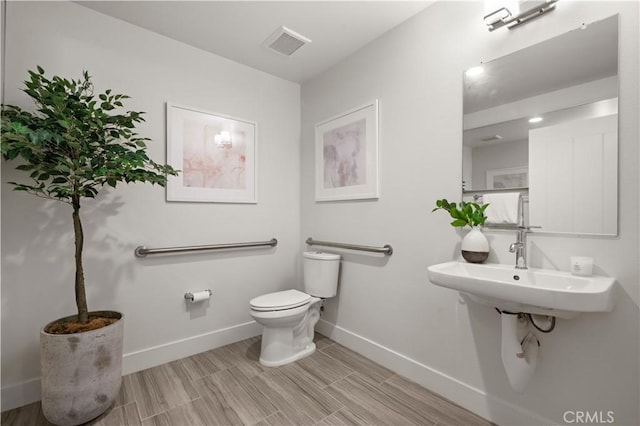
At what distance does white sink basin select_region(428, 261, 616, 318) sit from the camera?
3.29 feet

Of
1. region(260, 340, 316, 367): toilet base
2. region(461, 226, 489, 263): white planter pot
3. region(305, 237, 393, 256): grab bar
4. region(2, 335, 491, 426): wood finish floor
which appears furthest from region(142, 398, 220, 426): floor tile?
region(461, 226, 489, 263): white planter pot

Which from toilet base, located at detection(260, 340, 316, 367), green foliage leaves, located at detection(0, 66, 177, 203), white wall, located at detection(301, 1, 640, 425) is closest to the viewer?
white wall, located at detection(301, 1, 640, 425)

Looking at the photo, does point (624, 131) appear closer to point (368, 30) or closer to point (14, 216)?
point (368, 30)

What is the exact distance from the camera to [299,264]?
9.25ft

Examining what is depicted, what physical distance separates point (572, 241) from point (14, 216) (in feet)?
9.41

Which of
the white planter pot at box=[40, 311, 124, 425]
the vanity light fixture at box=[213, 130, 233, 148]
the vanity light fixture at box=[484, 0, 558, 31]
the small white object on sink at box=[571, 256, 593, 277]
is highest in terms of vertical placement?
the vanity light fixture at box=[484, 0, 558, 31]

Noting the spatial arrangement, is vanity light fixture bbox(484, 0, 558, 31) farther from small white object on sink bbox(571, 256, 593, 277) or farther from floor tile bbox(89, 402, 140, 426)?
floor tile bbox(89, 402, 140, 426)

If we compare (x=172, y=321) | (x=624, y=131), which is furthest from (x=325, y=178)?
(x=624, y=131)

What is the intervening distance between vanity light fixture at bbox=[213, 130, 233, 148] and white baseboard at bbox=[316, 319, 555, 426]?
1810 mm

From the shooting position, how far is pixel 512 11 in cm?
140

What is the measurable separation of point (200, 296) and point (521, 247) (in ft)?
6.76

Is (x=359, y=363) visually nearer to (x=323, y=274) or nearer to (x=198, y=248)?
(x=323, y=274)

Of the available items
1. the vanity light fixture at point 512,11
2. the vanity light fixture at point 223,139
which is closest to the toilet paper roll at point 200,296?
the vanity light fixture at point 223,139

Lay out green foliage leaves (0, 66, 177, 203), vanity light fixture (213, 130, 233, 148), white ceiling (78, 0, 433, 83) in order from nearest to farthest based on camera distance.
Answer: green foliage leaves (0, 66, 177, 203), white ceiling (78, 0, 433, 83), vanity light fixture (213, 130, 233, 148)
